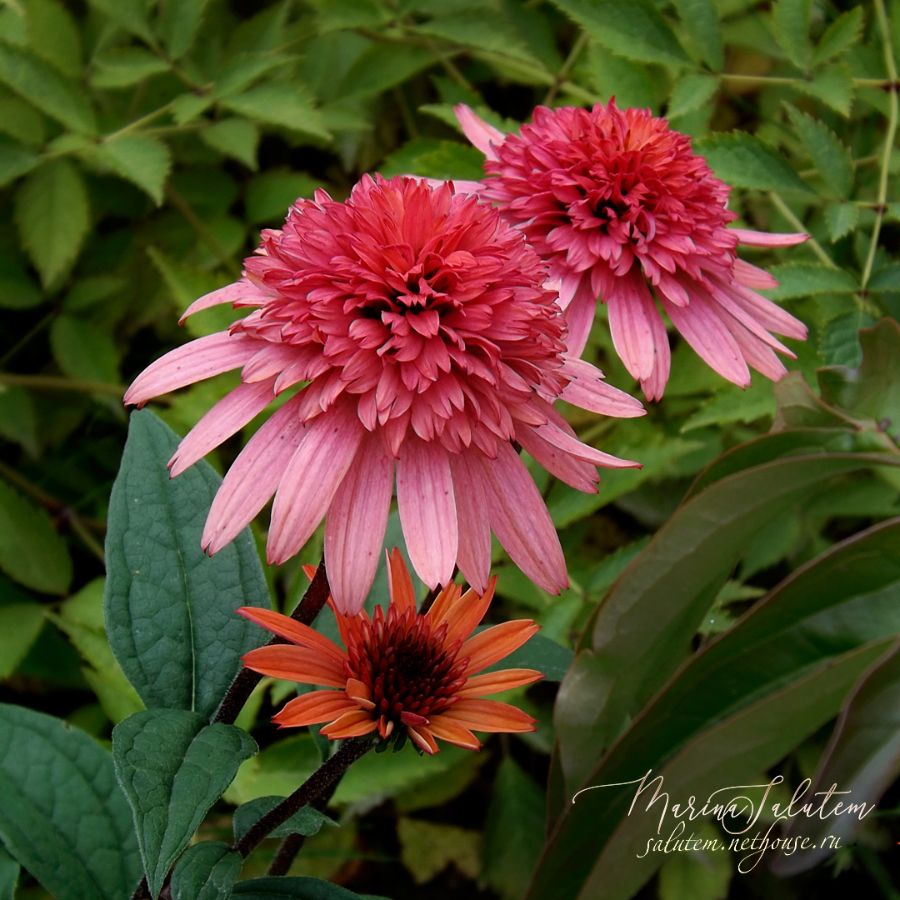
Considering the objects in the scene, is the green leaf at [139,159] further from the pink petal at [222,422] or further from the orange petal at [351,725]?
the orange petal at [351,725]

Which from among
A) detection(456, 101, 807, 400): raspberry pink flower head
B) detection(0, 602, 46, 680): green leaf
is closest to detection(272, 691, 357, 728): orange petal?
detection(456, 101, 807, 400): raspberry pink flower head

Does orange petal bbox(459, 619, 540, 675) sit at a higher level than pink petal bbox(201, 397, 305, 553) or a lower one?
lower

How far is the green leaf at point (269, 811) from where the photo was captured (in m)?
0.69

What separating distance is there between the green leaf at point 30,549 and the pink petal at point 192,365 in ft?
2.05

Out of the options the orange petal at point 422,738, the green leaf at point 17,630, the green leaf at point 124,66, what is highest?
the green leaf at point 124,66

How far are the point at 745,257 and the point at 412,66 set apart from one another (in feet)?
1.80

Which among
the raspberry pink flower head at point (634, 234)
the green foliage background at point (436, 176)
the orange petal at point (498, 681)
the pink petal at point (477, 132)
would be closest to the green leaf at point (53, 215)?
the green foliage background at point (436, 176)

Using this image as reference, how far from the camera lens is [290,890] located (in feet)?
2.36

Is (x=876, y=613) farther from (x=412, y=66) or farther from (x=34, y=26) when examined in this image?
(x=34, y=26)

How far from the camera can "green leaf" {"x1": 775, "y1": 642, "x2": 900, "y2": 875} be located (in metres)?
0.49

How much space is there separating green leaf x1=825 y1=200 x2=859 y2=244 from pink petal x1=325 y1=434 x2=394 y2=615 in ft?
2.10

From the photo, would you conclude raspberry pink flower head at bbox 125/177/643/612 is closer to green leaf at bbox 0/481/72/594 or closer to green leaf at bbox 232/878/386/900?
green leaf at bbox 232/878/386/900

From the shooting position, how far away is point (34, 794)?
2.74 feet

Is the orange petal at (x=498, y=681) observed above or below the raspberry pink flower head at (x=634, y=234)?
below
